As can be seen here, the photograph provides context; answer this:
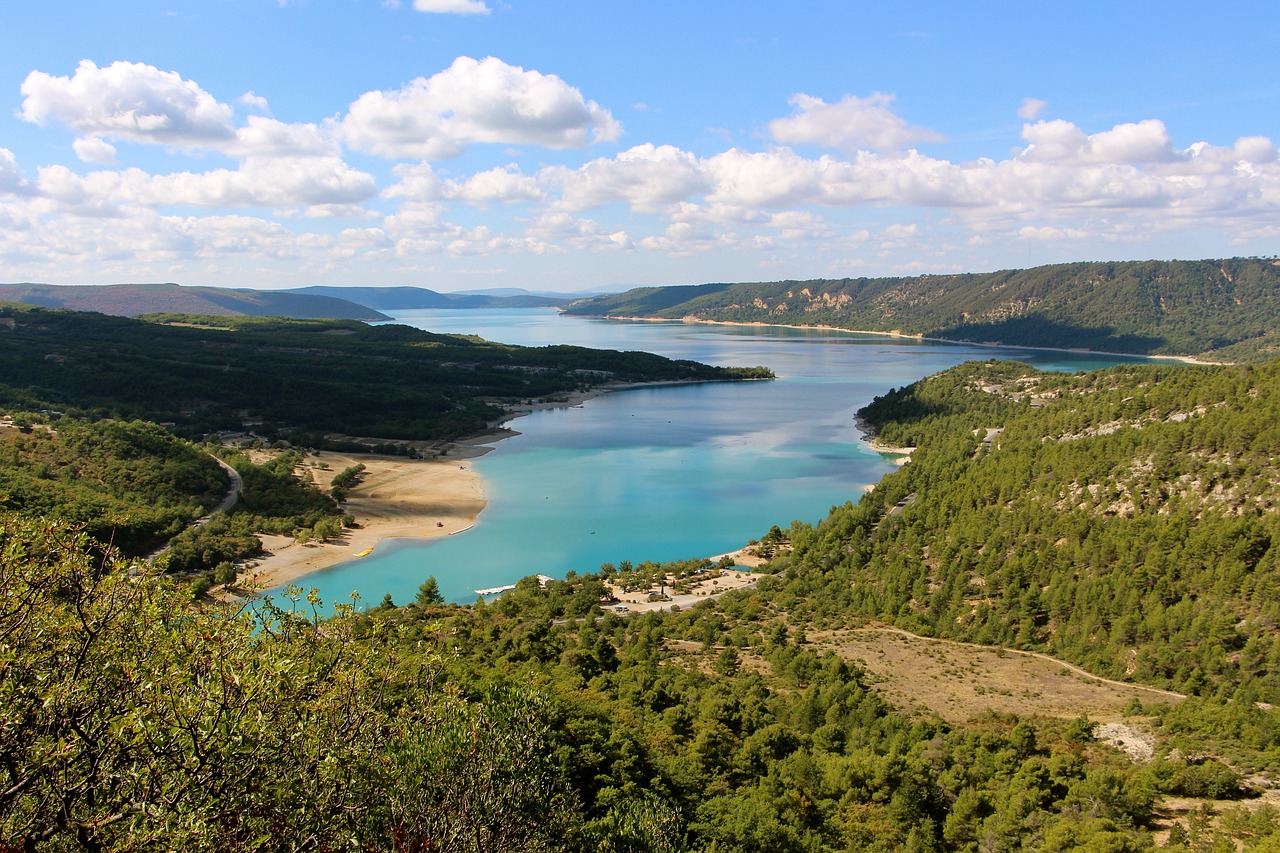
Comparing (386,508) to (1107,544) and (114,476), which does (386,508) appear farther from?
(1107,544)

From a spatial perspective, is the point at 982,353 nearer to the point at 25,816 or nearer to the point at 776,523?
the point at 776,523

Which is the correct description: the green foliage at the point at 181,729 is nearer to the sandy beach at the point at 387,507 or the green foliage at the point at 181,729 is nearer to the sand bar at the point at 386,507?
the sand bar at the point at 386,507

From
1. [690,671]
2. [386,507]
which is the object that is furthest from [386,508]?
[690,671]

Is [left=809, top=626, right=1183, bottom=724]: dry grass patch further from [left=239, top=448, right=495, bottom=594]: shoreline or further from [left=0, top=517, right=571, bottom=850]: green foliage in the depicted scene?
[left=239, top=448, right=495, bottom=594]: shoreline

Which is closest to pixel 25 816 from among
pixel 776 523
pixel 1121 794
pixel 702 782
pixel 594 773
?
pixel 594 773

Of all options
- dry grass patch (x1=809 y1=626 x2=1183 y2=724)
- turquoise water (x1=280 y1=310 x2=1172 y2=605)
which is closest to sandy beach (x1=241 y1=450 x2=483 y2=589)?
turquoise water (x1=280 y1=310 x2=1172 y2=605)

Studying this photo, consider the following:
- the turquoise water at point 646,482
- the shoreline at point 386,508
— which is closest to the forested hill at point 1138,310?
the turquoise water at point 646,482

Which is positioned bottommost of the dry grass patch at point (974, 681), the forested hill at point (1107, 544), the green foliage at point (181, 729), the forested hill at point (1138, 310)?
the dry grass patch at point (974, 681)
